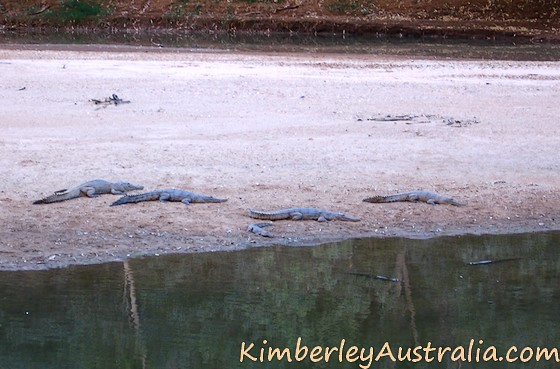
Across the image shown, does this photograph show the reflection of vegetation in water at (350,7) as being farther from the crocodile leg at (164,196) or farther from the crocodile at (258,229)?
the crocodile at (258,229)

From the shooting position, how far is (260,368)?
21.1 ft

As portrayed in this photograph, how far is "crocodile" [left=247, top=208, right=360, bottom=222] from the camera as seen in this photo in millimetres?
9656

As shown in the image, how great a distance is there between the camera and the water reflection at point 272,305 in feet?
21.8

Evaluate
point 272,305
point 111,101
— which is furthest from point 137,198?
point 111,101

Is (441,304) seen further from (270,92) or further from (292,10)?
(292,10)

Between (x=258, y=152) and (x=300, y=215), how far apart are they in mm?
2516

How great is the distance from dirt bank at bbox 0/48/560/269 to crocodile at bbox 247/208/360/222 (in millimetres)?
84

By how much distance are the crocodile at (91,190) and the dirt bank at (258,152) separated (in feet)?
0.35

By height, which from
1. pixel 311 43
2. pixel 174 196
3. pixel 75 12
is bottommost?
pixel 311 43

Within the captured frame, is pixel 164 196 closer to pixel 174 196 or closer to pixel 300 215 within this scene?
pixel 174 196

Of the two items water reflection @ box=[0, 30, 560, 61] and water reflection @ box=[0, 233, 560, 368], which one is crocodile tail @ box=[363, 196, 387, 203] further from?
water reflection @ box=[0, 30, 560, 61]

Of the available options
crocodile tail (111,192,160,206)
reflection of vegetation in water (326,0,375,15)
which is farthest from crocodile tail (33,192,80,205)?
reflection of vegetation in water (326,0,375,15)

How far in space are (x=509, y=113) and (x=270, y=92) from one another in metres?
3.91

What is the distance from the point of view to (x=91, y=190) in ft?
32.7
